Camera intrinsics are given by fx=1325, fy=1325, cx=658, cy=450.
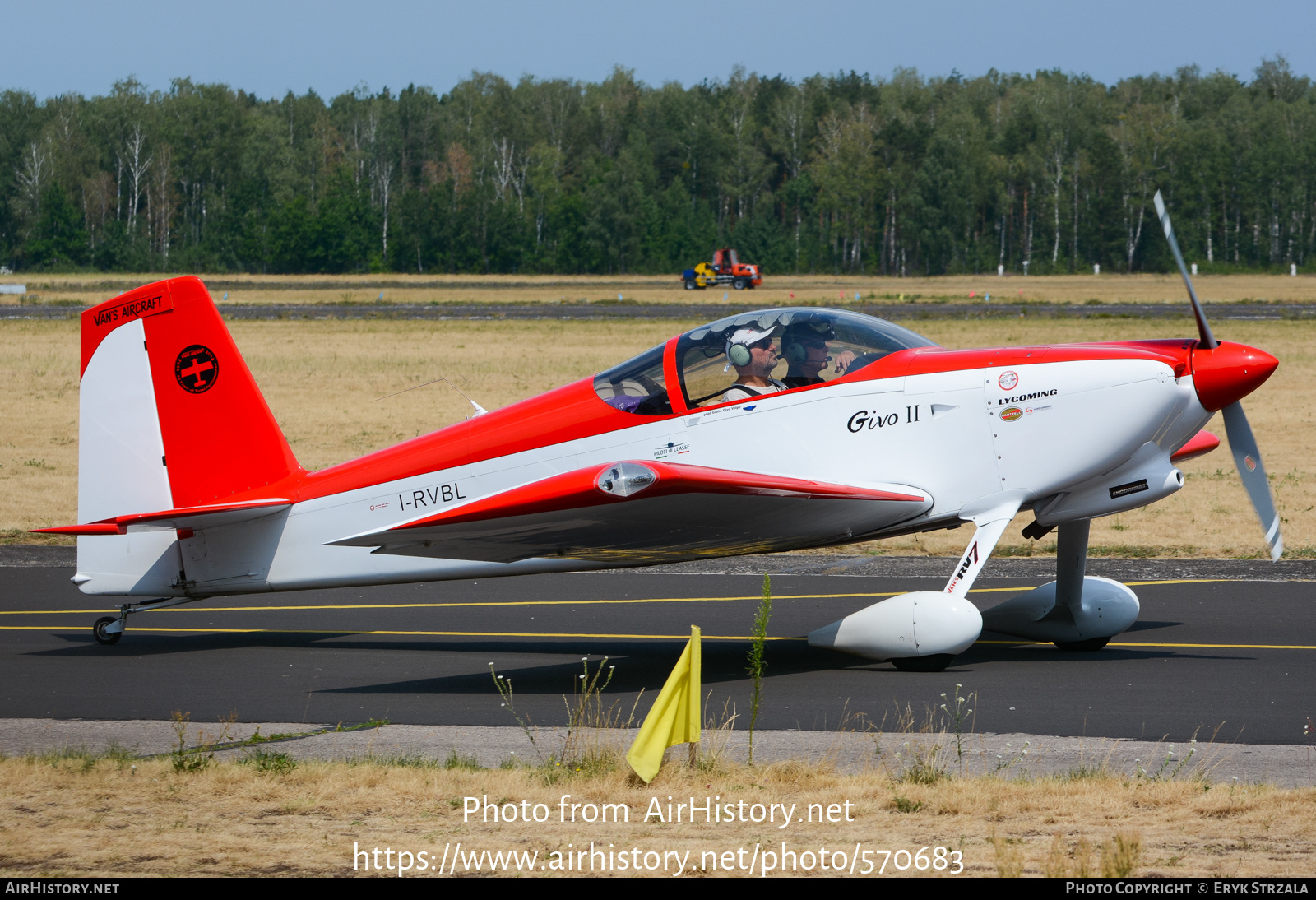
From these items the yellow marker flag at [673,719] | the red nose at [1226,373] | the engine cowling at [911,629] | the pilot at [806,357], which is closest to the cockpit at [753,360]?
the pilot at [806,357]

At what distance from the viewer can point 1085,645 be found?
400 inches

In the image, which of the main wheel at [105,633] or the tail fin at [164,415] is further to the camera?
the main wheel at [105,633]

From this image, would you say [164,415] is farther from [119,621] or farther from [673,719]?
[673,719]

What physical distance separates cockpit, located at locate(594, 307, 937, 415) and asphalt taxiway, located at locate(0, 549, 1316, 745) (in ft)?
6.61

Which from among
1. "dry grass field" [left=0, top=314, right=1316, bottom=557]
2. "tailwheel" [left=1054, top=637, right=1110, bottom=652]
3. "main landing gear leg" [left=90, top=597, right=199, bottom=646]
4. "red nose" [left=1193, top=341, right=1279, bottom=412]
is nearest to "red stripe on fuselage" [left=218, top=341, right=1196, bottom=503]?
"red nose" [left=1193, top=341, right=1279, bottom=412]

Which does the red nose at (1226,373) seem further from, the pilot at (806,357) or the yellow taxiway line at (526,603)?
the yellow taxiway line at (526,603)

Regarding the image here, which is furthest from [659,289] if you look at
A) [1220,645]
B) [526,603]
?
[1220,645]

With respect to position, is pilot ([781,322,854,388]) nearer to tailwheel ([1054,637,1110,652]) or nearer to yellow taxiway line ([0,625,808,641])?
yellow taxiway line ([0,625,808,641])

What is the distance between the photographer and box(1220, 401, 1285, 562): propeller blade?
9.34 m

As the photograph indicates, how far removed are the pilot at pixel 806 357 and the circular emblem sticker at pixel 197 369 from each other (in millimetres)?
4594

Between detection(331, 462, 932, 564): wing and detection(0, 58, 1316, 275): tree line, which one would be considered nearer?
detection(331, 462, 932, 564): wing

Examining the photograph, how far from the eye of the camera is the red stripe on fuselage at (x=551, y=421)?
923 cm

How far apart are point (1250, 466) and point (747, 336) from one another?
371 centimetres
